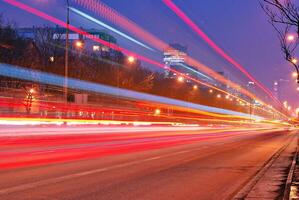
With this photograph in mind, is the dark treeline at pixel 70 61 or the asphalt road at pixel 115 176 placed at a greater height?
the dark treeline at pixel 70 61

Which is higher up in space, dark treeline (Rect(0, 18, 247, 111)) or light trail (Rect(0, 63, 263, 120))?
dark treeline (Rect(0, 18, 247, 111))

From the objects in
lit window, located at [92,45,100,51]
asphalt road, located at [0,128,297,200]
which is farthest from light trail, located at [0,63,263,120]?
asphalt road, located at [0,128,297,200]

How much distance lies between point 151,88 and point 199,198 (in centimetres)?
7936

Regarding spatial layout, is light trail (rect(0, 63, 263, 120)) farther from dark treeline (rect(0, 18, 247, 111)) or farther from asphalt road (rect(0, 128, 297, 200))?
asphalt road (rect(0, 128, 297, 200))

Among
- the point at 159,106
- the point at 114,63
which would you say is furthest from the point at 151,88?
the point at 114,63

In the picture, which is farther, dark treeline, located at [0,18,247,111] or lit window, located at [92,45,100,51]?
lit window, located at [92,45,100,51]

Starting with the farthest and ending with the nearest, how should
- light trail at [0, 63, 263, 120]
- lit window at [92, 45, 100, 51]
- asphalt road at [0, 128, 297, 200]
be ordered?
lit window at [92, 45, 100, 51] → light trail at [0, 63, 263, 120] → asphalt road at [0, 128, 297, 200]

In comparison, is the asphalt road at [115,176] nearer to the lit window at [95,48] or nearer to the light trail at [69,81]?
the light trail at [69,81]

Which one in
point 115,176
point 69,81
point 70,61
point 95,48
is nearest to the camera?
point 115,176

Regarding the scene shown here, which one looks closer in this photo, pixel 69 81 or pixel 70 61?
pixel 69 81

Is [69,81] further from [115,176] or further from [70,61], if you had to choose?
[115,176]

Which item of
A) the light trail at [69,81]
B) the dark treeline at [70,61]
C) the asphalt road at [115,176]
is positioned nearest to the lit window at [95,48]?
the dark treeline at [70,61]

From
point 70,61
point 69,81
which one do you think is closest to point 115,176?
point 69,81

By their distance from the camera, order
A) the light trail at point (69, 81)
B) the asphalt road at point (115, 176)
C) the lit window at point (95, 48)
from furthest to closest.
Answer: the lit window at point (95, 48) → the light trail at point (69, 81) → the asphalt road at point (115, 176)
